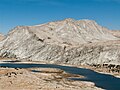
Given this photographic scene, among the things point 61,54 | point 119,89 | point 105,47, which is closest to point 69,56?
point 61,54

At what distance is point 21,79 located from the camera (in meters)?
79.7

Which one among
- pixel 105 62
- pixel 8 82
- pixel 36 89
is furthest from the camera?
pixel 105 62

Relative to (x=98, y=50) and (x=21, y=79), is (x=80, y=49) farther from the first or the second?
(x=21, y=79)

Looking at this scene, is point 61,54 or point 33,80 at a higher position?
point 61,54

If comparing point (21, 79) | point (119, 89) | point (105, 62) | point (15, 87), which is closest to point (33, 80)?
point (21, 79)

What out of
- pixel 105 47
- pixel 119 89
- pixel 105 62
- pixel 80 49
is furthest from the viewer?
pixel 80 49

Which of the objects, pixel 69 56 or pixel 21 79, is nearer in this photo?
pixel 21 79

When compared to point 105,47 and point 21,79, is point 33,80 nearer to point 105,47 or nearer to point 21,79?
point 21,79

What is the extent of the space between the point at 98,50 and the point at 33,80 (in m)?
108

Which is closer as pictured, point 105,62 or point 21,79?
point 21,79

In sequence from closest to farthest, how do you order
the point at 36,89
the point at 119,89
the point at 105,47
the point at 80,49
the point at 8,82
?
1. the point at 36,89
2. the point at 8,82
3. the point at 119,89
4. the point at 105,47
5. the point at 80,49

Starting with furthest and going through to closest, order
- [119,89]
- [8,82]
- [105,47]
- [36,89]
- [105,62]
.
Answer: [105,47]
[105,62]
[119,89]
[8,82]
[36,89]

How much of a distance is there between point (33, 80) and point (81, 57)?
10577 centimetres

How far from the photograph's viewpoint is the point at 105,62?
6727 inches
